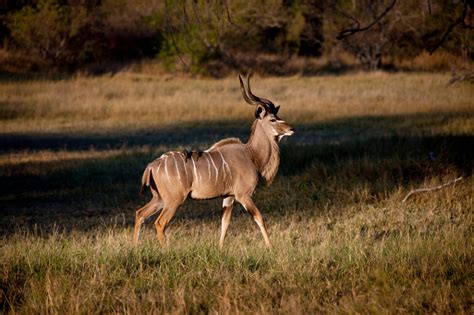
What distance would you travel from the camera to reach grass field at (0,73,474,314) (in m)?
5.28

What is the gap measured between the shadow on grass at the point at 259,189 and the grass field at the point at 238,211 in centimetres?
4

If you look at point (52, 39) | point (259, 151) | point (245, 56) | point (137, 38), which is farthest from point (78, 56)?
point (259, 151)

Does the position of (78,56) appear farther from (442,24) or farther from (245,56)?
(442,24)

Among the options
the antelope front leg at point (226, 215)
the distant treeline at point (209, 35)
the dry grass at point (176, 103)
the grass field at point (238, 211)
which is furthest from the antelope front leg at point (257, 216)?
the distant treeline at point (209, 35)

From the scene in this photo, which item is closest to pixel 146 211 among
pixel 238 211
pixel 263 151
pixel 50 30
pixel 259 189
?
pixel 263 151

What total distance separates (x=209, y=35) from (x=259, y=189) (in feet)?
76.5

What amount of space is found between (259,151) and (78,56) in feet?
98.3

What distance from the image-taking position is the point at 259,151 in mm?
8250

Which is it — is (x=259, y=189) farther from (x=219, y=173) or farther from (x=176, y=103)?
(x=176, y=103)

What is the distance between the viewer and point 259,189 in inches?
467

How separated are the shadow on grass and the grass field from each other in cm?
4

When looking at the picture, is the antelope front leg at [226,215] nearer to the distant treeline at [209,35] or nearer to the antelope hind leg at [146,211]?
the antelope hind leg at [146,211]

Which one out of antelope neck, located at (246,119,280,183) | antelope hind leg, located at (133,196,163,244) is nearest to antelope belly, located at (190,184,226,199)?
antelope hind leg, located at (133,196,163,244)

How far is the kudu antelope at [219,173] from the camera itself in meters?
7.55
